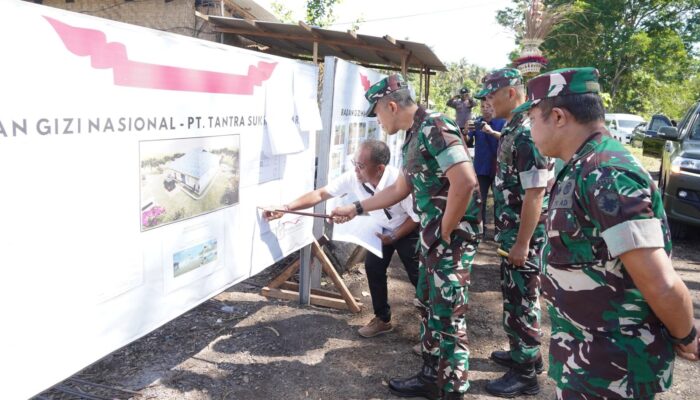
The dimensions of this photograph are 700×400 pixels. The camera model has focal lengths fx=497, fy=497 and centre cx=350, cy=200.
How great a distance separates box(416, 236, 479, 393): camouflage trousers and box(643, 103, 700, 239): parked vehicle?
5181 millimetres

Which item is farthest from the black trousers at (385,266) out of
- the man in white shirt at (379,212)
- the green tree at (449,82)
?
the green tree at (449,82)

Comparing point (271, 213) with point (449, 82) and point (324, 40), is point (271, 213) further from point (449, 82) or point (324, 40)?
point (449, 82)

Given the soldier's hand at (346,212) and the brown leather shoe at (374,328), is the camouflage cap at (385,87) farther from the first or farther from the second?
the brown leather shoe at (374,328)

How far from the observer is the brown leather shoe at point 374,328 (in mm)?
3693

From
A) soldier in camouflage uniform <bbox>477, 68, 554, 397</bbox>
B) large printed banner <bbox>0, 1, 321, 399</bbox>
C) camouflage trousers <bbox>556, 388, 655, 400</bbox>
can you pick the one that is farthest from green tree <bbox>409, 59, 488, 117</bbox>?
camouflage trousers <bbox>556, 388, 655, 400</bbox>

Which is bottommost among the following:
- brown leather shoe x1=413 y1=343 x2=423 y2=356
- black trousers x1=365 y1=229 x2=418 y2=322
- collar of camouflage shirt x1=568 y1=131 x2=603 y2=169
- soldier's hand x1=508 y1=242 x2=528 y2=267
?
brown leather shoe x1=413 y1=343 x2=423 y2=356

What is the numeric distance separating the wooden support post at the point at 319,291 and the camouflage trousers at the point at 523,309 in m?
1.36

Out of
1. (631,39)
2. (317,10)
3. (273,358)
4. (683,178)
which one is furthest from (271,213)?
(631,39)

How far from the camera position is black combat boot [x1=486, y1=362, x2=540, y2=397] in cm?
303

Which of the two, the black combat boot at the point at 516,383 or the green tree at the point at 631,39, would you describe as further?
the green tree at the point at 631,39

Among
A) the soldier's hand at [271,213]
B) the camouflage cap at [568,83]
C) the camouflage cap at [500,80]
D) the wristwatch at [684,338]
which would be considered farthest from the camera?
the soldier's hand at [271,213]

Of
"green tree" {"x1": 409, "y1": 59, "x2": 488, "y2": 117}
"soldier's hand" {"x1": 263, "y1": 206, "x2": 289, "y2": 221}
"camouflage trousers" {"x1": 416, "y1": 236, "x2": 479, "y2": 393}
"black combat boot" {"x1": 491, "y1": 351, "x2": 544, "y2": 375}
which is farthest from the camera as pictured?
"green tree" {"x1": 409, "y1": 59, "x2": 488, "y2": 117}

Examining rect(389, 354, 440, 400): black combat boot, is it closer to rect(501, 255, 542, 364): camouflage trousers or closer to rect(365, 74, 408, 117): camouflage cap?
rect(501, 255, 542, 364): camouflage trousers

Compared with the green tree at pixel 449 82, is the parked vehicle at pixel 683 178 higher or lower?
lower
